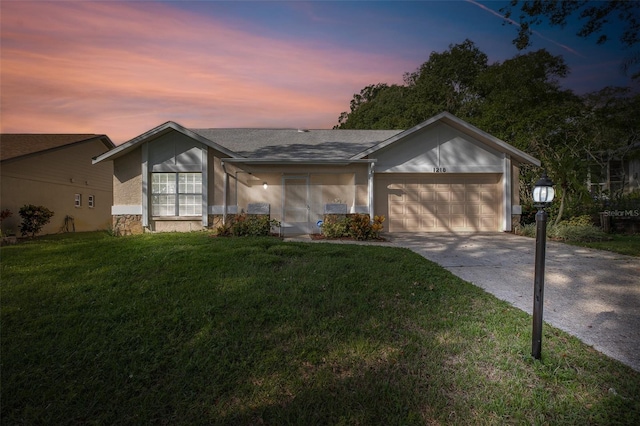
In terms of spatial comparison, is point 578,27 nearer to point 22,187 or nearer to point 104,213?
point 22,187

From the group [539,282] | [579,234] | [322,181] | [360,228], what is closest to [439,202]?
[360,228]

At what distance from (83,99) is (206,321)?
11.8m

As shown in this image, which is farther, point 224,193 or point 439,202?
point 439,202

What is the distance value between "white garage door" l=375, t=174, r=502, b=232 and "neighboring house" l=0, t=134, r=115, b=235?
50.2ft

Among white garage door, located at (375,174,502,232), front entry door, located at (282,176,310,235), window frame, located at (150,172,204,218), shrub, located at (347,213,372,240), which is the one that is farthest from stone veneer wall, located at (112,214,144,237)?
white garage door, located at (375,174,502,232)

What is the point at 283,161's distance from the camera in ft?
41.0

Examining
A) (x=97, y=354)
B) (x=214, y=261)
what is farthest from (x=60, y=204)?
(x=97, y=354)

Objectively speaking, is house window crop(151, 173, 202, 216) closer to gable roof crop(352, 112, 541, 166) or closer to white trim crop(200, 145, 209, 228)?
white trim crop(200, 145, 209, 228)

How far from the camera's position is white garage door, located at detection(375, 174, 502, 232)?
1345 centimetres

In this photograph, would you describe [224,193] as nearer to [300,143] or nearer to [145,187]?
[145,187]

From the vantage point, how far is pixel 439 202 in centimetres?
1353

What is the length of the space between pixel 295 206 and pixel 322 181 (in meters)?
1.43

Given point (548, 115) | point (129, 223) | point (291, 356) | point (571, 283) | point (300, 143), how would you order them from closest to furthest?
1. point (291, 356)
2. point (571, 283)
3. point (129, 223)
4. point (300, 143)
5. point (548, 115)

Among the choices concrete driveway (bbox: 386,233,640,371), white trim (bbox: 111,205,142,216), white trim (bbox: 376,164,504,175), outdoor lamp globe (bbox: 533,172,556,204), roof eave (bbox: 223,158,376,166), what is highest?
roof eave (bbox: 223,158,376,166)
